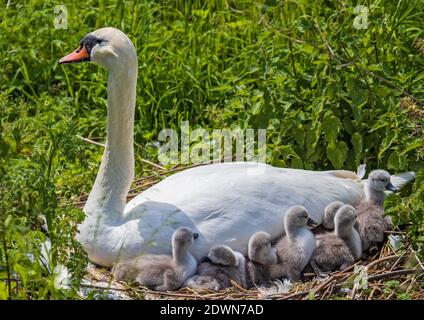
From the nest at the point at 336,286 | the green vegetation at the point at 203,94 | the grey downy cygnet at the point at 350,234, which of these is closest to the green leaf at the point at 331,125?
the green vegetation at the point at 203,94

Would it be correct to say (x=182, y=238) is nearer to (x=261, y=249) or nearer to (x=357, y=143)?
(x=261, y=249)

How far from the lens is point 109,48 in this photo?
6832 mm

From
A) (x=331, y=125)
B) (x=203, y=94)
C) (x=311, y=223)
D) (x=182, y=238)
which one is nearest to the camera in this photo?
(x=182, y=238)

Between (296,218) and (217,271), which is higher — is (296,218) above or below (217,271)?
above

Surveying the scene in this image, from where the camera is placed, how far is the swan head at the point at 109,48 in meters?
6.82

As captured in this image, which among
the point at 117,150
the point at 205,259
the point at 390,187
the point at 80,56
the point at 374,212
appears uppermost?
the point at 80,56

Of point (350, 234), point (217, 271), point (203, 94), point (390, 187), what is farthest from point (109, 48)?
point (203, 94)

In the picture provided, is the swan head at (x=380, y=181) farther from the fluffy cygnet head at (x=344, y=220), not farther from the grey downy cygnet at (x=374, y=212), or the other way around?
the fluffy cygnet head at (x=344, y=220)

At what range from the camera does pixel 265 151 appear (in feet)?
25.1

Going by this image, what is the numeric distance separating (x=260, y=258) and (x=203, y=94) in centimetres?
258

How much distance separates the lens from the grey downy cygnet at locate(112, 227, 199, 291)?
6461 mm

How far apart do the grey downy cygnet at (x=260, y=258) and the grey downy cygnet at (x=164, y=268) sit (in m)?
0.34

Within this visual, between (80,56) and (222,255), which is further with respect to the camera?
(80,56)
